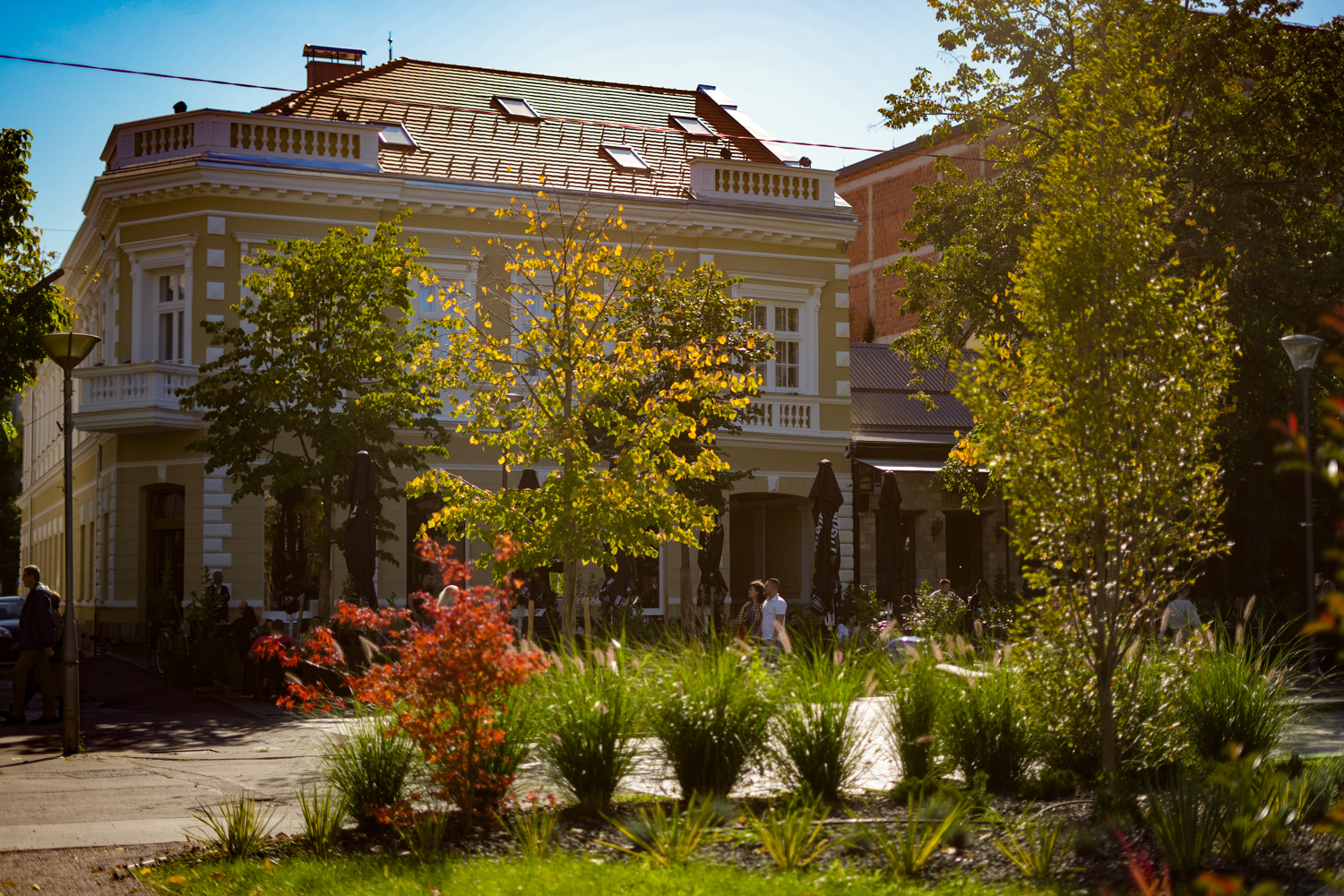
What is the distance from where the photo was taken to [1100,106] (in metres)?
9.89

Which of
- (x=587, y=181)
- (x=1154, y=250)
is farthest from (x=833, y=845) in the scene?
(x=587, y=181)

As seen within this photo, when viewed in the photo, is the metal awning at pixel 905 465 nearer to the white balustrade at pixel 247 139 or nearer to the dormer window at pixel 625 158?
the dormer window at pixel 625 158

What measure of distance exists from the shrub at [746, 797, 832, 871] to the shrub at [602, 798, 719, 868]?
30 centimetres

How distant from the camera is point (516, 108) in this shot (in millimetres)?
31953

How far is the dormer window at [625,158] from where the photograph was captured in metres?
30.0

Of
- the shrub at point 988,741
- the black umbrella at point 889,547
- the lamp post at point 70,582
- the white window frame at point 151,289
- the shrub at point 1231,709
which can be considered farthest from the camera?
the white window frame at point 151,289

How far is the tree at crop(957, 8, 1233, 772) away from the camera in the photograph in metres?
9.06

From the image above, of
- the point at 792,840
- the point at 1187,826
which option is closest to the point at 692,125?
the point at 792,840

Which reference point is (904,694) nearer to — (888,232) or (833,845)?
(833,845)

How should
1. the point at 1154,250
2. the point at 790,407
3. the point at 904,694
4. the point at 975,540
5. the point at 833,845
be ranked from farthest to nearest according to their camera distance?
the point at 975,540 < the point at 790,407 < the point at 1154,250 < the point at 904,694 < the point at 833,845

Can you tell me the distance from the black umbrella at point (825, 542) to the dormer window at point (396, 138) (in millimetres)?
13165

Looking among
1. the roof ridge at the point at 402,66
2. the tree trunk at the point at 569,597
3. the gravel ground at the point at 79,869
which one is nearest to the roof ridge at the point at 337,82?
the roof ridge at the point at 402,66

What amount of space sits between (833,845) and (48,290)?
695 inches

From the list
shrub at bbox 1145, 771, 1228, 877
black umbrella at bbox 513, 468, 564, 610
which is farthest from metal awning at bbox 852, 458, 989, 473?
shrub at bbox 1145, 771, 1228, 877
